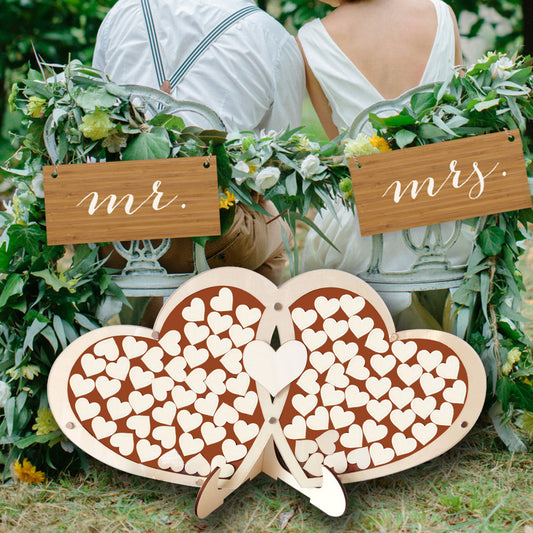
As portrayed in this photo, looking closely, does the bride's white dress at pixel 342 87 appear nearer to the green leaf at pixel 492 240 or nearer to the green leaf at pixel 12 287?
the green leaf at pixel 492 240

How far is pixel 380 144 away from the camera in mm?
1404

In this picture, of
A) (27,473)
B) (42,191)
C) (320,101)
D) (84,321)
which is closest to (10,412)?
(27,473)

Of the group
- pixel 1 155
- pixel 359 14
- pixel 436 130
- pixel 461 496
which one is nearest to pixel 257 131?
pixel 359 14

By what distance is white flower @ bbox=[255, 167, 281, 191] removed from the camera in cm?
136

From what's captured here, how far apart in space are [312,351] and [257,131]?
74cm

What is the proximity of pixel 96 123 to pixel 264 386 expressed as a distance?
67 cm

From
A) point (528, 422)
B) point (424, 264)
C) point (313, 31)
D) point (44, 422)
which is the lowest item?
point (528, 422)

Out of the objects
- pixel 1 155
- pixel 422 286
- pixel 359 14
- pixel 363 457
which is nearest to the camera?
pixel 363 457

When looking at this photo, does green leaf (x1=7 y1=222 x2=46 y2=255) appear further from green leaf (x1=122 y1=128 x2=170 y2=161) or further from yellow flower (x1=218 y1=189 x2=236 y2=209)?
yellow flower (x1=218 y1=189 x2=236 y2=209)

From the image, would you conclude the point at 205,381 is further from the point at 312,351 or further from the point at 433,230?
the point at 433,230

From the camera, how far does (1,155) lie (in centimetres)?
431

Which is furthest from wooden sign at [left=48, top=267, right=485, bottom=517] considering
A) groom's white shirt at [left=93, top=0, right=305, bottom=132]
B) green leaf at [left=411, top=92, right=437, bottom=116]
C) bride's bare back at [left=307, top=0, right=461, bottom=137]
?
bride's bare back at [left=307, top=0, right=461, bottom=137]

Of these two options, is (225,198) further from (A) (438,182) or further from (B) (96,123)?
(A) (438,182)

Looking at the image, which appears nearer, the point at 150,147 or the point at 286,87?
the point at 150,147
